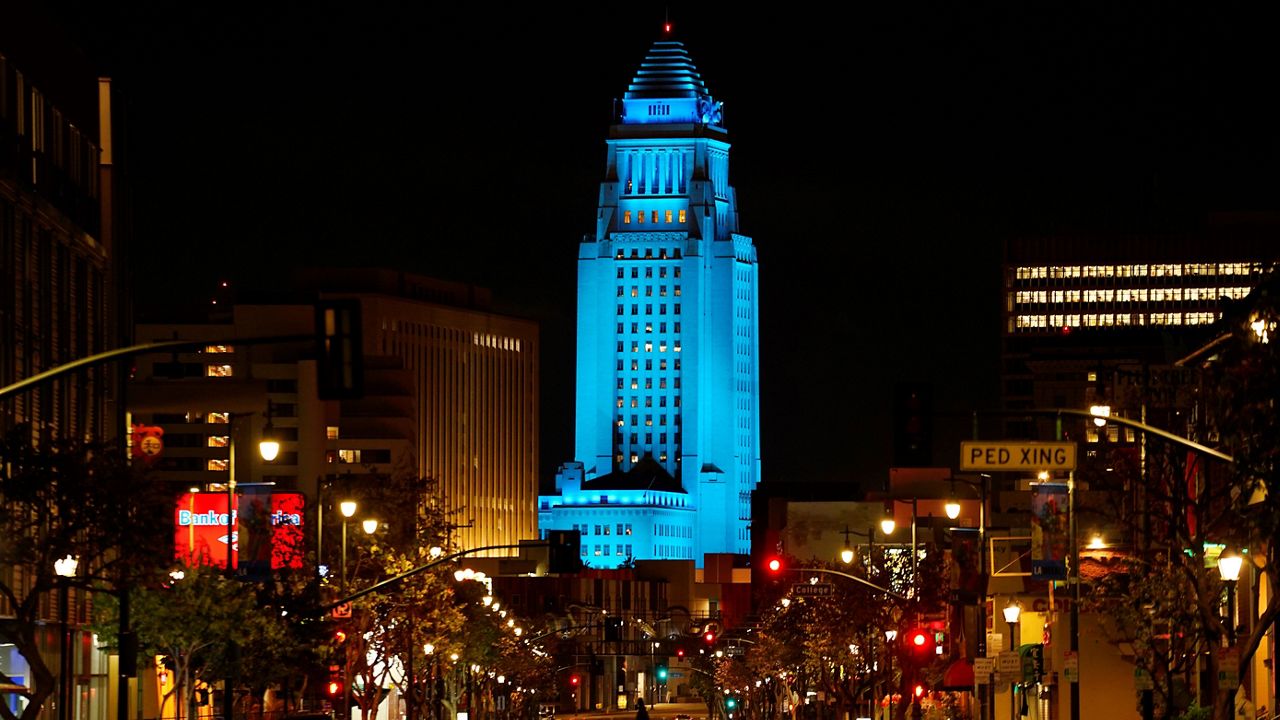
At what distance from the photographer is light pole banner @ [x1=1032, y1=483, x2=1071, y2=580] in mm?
61172

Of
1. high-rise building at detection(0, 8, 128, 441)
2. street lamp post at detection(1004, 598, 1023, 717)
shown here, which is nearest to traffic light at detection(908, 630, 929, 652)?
street lamp post at detection(1004, 598, 1023, 717)

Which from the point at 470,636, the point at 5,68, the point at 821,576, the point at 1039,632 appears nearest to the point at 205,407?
the point at 470,636

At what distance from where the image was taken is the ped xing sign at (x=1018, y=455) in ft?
156

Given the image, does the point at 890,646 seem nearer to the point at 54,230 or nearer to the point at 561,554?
the point at 561,554

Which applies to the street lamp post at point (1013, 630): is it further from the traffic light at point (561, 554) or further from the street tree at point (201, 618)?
the street tree at point (201, 618)

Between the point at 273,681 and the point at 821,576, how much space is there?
5189 cm

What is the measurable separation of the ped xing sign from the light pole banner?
1204cm

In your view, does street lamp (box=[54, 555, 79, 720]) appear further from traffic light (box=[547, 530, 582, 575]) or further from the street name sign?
the street name sign

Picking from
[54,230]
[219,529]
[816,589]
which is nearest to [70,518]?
[219,529]

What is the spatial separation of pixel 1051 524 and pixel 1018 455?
46.0ft

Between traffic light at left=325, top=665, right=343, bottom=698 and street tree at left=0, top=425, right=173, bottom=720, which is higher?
street tree at left=0, top=425, right=173, bottom=720

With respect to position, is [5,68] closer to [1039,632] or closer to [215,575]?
[215,575]

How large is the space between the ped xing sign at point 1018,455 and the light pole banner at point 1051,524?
1204 cm

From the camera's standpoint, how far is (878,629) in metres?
102
